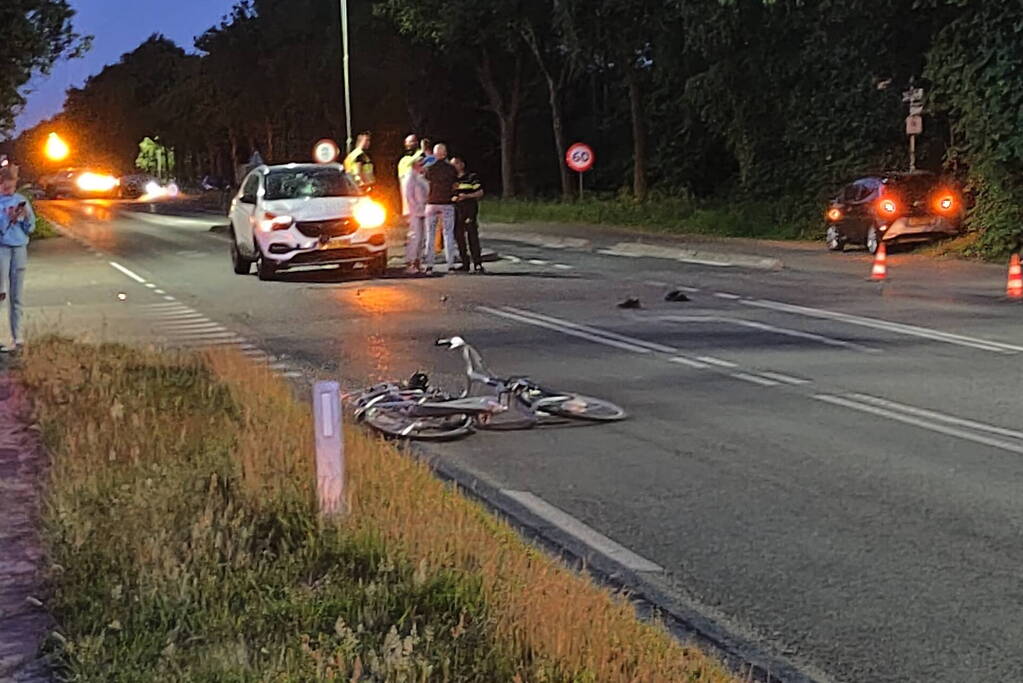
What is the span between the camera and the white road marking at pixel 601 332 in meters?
13.5

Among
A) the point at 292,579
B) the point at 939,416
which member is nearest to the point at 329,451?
the point at 292,579

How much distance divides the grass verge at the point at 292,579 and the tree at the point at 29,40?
91.5ft

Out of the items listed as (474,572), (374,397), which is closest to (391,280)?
(374,397)

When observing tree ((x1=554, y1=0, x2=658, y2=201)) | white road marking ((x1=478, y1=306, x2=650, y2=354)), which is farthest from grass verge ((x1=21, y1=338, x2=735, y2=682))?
tree ((x1=554, y1=0, x2=658, y2=201))

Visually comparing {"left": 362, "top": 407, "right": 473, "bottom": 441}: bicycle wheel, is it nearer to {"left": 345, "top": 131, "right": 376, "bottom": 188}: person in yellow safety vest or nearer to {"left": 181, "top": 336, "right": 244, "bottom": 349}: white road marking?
{"left": 181, "top": 336, "right": 244, "bottom": 349}: white road marking

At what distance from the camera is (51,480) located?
731cm

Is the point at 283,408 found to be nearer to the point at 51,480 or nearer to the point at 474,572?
the point at 51,480

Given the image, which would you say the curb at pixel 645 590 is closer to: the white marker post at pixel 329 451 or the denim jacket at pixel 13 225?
the white marker post at pixel 329 451

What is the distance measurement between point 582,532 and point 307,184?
16478 mm

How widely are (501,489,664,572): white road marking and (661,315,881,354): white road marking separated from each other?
20.4 ft

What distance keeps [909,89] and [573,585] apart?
26.0 metres

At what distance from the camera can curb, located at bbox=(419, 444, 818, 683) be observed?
5207mm

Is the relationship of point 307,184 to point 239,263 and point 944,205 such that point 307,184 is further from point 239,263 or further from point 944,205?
point 944,205

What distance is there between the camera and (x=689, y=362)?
12586mm
